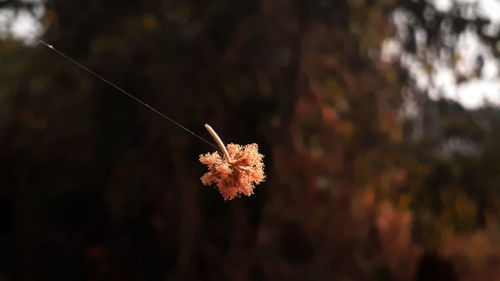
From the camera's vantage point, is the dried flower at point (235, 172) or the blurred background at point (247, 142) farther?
the blurred background at point (247, 142)

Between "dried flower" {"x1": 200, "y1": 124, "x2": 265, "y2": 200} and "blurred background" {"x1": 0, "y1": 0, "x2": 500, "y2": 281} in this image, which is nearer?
"dried flower" {"x1": 200, "y1": 124, "x2": 265, "y2": 200}

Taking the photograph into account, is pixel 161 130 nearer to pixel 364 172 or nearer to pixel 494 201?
pixel 364 172

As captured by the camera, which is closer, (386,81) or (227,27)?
(227,27)

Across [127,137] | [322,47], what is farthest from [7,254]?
[322,47]

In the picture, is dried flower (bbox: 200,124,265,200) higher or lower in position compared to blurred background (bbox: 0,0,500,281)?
lower

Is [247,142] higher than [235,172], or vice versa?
[247,142]

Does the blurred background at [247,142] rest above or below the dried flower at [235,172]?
above

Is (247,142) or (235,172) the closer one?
(235,172)

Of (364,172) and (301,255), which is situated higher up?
(364,172)
